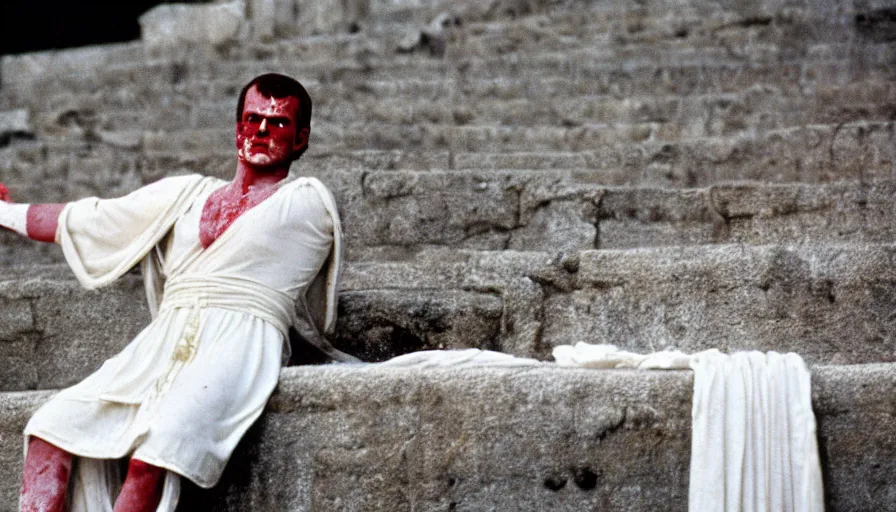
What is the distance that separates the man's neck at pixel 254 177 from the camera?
673 centimetres

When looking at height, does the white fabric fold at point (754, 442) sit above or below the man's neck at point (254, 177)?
below

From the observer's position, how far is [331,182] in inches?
329

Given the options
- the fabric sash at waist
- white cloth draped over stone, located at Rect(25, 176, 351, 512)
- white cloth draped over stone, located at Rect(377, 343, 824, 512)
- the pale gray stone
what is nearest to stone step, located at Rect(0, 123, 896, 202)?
white cloth draped over stone, located at Rect(25, 176, 351, 512)

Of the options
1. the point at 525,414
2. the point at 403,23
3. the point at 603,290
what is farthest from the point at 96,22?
the point at 525,414

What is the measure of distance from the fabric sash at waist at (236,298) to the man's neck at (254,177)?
1.43ft

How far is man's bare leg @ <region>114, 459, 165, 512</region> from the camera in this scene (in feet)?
19.2

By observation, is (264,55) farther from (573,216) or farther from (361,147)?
(573,216)

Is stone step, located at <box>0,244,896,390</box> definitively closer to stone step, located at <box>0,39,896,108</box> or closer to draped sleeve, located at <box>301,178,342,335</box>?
draped sleeve, located at <box>301,178,342,335</box>

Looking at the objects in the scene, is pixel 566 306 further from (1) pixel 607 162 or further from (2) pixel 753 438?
(1) pixel 607 162

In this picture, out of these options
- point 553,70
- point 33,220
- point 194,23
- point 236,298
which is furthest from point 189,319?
point 194,23

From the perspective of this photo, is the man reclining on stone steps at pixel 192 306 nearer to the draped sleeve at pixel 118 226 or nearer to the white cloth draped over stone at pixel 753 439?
the draped sleeve at pixel 118 226

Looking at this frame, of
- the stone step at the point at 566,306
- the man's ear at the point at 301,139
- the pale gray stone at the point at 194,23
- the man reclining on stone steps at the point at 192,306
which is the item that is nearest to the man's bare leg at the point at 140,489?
the man reclining on stone steps at the point at 192,306

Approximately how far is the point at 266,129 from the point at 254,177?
0.63ft

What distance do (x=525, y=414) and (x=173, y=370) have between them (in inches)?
49.6
